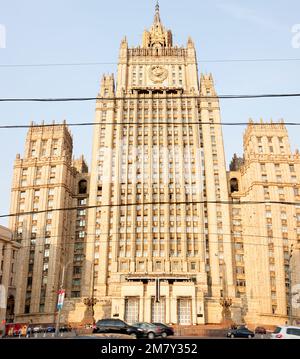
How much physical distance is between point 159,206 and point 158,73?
4031cm

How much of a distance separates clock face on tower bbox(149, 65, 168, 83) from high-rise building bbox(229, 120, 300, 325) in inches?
1119

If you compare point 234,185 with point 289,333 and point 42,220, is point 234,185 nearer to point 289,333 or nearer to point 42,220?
point 42,220

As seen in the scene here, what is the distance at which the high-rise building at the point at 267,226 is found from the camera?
8331 centimetres

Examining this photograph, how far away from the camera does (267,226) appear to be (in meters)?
88.9

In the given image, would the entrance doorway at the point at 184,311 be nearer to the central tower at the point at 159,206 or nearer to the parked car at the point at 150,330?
the central tower at the point at 159,206

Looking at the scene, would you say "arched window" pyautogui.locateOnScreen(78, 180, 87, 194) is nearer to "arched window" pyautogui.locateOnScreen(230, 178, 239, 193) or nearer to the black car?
"arched window" pyautogui.locateOnScreen(230, 178, 239, 193)

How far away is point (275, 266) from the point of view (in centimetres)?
8556

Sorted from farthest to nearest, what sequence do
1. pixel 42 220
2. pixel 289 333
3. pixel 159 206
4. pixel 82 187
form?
pixel 82 187
pixel 159 206
pixel 42 220
pixel 289 333

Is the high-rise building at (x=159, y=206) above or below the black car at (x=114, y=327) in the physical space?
above

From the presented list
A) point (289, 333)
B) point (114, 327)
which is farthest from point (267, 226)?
point (289, 333)

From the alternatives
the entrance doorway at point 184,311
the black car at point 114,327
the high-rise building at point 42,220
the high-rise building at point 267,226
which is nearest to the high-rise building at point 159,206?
the entrance doorway at point 184,311

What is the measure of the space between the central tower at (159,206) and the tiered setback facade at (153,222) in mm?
246

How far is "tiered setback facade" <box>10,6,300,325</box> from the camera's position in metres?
81.4
